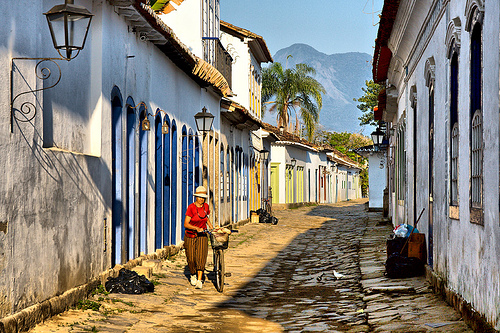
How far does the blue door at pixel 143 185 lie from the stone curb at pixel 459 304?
473 cm

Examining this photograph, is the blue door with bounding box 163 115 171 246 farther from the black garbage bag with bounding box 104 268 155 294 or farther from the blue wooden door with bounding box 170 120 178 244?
the black garbage bag with bounding box 104 268 155 294

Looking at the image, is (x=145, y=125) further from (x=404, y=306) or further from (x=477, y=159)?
(x=477, y=159)

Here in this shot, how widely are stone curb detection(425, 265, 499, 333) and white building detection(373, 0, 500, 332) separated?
0.01 metres

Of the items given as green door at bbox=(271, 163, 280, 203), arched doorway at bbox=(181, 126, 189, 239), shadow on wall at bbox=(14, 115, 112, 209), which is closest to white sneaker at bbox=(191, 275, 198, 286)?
shadow on wall at bbox=(14, 115, 112, 209)

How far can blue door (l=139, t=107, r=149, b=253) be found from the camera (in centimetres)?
1109

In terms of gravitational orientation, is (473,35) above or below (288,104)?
below

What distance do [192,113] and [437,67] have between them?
27.0 feet

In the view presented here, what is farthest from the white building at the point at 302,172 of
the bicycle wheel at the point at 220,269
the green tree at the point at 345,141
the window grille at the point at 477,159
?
the window grille at the point at 477,159

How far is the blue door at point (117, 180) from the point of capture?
31.4 ft

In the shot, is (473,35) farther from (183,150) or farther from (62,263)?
(183,150)

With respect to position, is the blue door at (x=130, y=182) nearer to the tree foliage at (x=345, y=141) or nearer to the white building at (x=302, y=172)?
the white building at (x=302, y=172)

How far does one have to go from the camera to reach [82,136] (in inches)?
328

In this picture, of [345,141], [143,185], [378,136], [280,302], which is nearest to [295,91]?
[378,136]

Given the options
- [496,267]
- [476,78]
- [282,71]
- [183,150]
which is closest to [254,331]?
[496,267]
